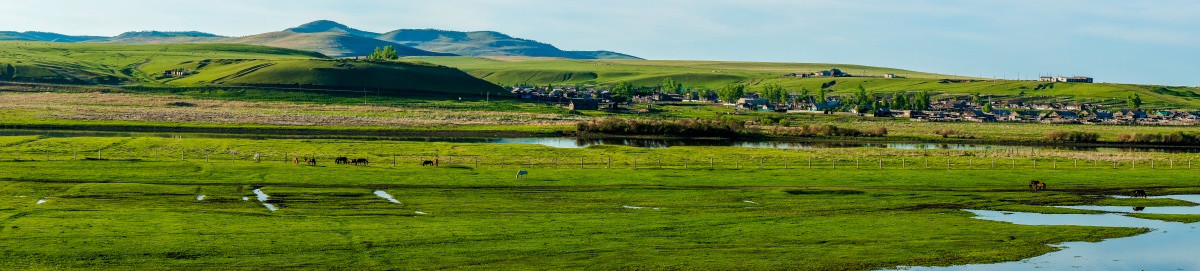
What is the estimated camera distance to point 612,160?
82250mm

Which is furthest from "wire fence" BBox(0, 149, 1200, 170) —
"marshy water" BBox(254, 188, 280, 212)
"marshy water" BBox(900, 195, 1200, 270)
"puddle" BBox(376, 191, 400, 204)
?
"marshy water" BBox(900, 195, 1200, 270)

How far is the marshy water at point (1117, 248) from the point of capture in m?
38.7

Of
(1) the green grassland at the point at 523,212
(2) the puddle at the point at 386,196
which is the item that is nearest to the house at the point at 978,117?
(1) the green grassland at the point at 523,212

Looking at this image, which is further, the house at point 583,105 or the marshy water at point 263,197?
the house at point 583,105

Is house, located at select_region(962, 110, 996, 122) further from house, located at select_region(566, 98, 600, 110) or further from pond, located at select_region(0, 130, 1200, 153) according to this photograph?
pond, located at select_region(0, 130, 1200, 153)

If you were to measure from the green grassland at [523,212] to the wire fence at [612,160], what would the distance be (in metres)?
0.52

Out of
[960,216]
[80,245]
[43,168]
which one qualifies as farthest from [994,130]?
[80,245]

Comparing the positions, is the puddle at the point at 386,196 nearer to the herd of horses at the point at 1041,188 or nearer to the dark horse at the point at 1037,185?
the herd of horses at the point at 1041,188

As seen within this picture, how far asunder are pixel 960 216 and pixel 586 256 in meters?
20.7

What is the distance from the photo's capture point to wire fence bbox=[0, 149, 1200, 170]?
75688 millimetres

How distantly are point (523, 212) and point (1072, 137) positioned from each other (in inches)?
3653

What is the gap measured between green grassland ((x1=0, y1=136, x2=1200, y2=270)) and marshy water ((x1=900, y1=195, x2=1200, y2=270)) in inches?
40.4

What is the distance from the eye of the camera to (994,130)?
14500cm

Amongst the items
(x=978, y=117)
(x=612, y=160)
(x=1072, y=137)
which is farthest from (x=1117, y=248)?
(x=978, y=117)
